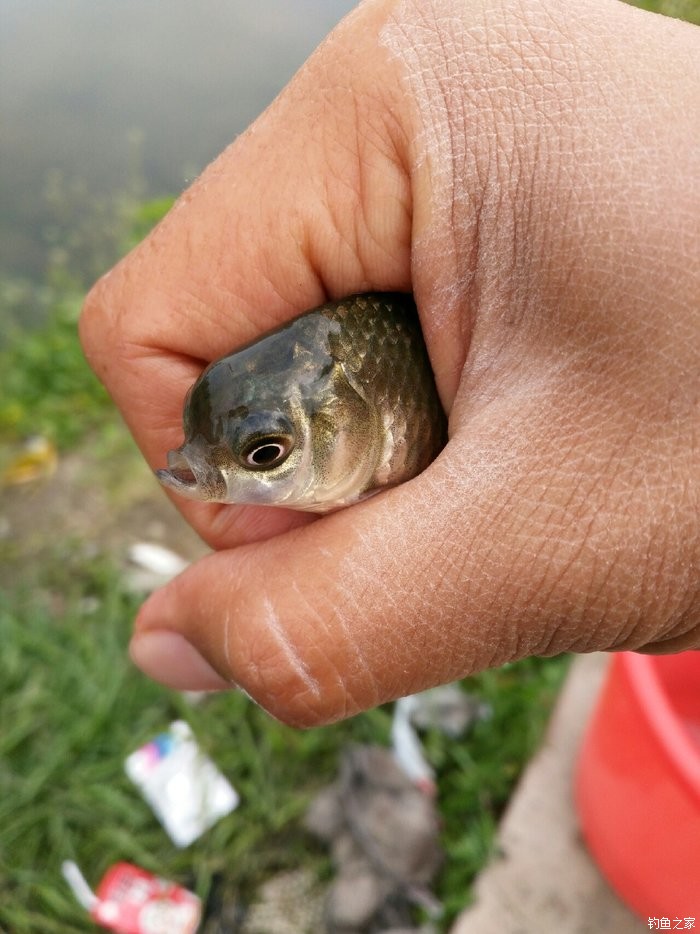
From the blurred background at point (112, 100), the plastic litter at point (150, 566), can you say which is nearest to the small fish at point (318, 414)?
the plastic litter at point (150, 566)

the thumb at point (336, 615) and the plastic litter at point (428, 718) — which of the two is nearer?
the thumb at point (336, 615)

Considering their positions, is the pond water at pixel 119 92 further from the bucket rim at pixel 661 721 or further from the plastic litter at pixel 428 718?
the bucket rim at pixel 661 721

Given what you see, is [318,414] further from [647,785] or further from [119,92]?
[119,92]

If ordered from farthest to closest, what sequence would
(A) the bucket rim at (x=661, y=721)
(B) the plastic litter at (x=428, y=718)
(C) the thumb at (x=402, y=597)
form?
(B) the plastic litter at (x=428, y=718), (A) the bucket rim at (x=661, y=721), (C) the thumb at (x=402, y=597)

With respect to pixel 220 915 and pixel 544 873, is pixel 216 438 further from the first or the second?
pixel 544 873

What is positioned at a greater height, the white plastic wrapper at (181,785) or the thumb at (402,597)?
the thumb at (402,597)

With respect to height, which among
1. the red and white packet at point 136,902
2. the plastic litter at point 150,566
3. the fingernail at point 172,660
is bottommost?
the red and white packet at point 136,902
